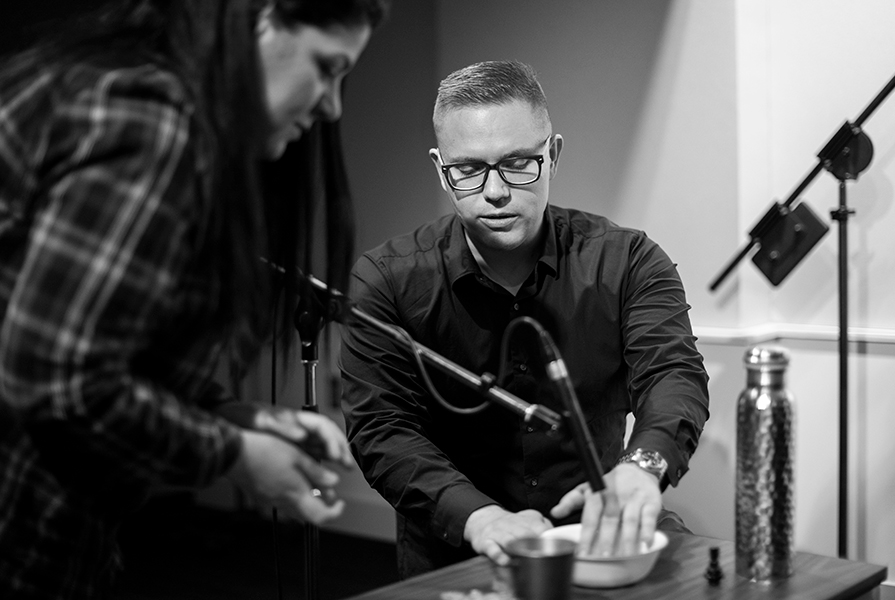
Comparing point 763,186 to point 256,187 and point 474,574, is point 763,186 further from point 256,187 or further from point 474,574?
point 256,187

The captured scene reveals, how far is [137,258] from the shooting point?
963 mm

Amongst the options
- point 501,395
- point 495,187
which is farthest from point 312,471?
point 495,187

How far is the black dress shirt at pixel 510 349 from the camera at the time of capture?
1.97 m

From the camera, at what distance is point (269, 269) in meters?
1.30

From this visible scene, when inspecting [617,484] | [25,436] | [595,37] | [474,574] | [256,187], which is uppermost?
[595,37]

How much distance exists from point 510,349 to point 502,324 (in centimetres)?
6

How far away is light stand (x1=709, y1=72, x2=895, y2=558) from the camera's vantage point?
279 centimetres

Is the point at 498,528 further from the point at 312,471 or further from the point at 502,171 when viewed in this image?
the point at 502,171

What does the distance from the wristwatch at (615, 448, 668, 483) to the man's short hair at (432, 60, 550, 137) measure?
0.75 m

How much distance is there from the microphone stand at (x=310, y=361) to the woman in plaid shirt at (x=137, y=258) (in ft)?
1.09

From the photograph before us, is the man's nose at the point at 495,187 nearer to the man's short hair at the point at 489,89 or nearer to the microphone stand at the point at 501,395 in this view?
the man's short hair at the point at 489,89

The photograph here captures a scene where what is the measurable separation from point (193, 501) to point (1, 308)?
12.4ft

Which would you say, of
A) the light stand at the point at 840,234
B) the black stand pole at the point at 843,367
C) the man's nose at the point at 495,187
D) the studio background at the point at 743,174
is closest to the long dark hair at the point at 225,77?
the man's nose at the point at 495,187

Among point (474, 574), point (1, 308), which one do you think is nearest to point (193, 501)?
point (474, 574)
